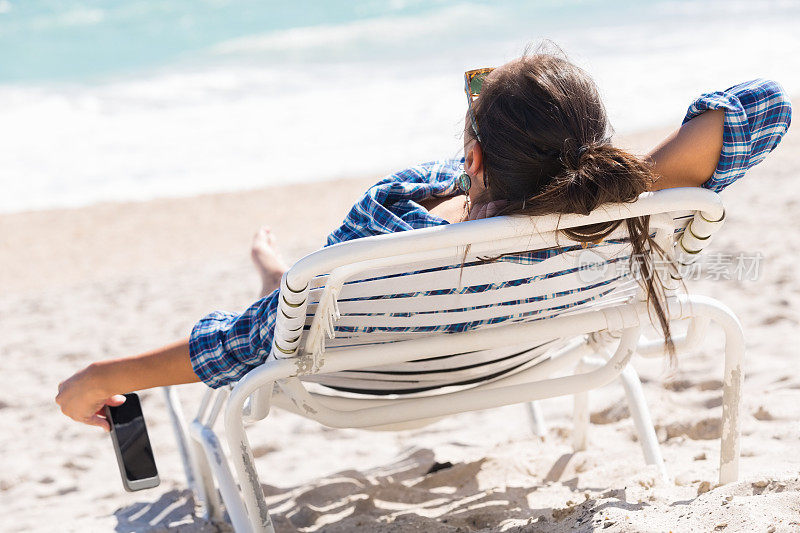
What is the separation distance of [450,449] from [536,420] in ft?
1.02

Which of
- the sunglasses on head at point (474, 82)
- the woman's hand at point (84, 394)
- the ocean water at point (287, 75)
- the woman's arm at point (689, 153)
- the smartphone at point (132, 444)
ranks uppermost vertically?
the ocean water at point (287, 75)

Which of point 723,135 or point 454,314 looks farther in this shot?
point 454,314

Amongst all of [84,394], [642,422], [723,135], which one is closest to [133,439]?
[84,394]

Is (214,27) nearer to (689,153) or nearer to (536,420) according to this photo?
(536,420)

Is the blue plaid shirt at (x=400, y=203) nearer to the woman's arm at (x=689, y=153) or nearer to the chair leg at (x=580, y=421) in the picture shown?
the woman's arm at (x=689, y=153)

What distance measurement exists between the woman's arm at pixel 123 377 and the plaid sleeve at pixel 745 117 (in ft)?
3.76

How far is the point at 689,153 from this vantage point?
1.61 meters

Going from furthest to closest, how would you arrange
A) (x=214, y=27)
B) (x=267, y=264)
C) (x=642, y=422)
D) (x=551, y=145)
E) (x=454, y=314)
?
1. (x=214, y=27)
2. (x=267, y=264)
3. (x=642, y=422)
4. (x=454, y=314)
5. (x=551, y=145)

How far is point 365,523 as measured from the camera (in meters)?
2.32

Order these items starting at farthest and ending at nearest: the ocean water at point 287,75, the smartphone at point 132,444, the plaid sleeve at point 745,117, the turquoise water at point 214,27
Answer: the turquoise water at point 214,27
the ocean water at point 287,75
the smartphone at point 132,444
the plaid sleeve at point 745,117

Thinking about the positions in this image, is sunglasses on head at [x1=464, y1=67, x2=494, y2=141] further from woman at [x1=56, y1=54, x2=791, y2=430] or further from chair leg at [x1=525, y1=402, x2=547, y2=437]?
chair leg at [x1=525, y1=402, x2=547, y2=437]

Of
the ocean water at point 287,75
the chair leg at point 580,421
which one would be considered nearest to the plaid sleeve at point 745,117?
the ocean water at point 287,75

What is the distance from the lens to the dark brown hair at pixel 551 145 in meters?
1.48

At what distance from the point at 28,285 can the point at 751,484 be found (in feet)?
17.6
